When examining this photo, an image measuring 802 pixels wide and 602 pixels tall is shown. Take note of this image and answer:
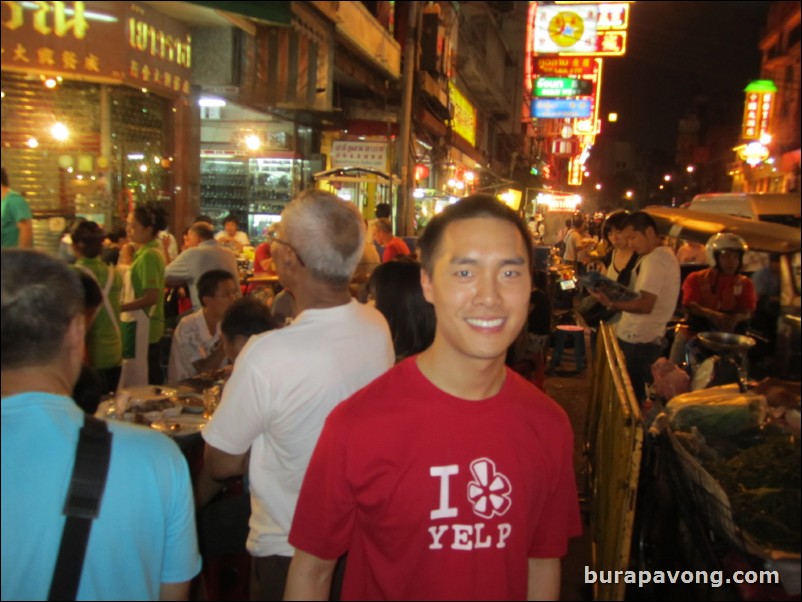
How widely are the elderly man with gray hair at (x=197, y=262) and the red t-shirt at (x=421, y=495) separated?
5.74 m

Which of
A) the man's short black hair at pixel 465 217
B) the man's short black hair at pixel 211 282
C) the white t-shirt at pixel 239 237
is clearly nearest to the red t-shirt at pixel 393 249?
the white t-shirt at pixel 239 237

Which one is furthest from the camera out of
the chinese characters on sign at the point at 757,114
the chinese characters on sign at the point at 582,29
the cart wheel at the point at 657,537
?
the chinese characters on sign at the point at 757,114

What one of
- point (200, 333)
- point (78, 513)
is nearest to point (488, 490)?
point (78, 513)

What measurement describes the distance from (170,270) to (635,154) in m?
131

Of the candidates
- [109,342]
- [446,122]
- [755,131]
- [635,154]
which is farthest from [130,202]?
[635,154]

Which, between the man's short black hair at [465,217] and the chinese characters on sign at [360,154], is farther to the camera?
the chinese characters on sign at [360,154]

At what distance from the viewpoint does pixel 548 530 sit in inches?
79.4

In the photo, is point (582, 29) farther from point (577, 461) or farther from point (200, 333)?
point (200, 333)

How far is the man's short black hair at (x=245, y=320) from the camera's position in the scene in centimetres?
453

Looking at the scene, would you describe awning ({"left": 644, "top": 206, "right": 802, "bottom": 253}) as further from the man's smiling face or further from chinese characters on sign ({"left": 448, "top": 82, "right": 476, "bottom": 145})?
chinese characters on sign ({"left": 448, "top": 82, "right": 476, "bottom": 145})

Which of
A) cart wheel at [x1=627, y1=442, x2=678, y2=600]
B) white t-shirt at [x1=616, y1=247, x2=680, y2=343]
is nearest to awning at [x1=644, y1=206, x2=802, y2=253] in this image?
white t-shirt at [x1=616, y1=247, x2=680, y2=343]

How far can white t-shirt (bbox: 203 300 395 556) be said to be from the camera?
239cm

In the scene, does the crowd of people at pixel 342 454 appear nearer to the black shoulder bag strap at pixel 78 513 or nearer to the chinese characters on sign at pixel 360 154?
the black shoulder bag strap at pixel 78 513

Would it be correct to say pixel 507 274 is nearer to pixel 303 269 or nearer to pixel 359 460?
pixel 359 460
